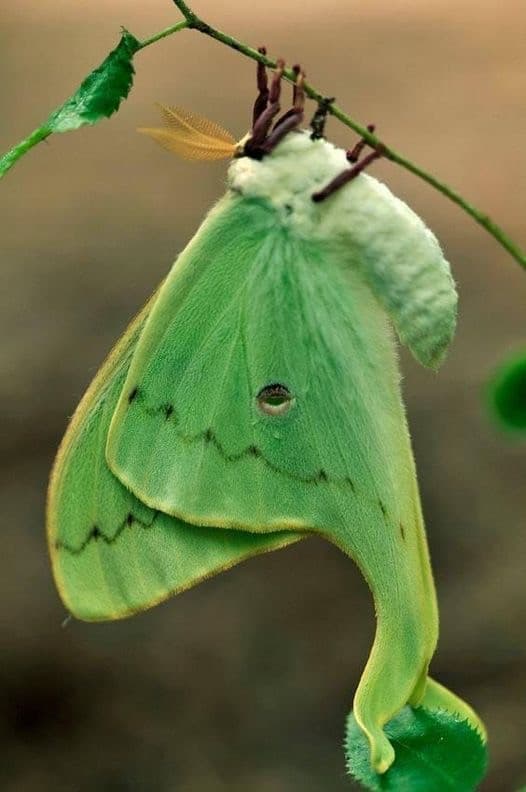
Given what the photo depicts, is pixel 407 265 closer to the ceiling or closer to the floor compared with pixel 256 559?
closer to the ceiling

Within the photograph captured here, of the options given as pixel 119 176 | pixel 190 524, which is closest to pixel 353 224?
pixel 190 524

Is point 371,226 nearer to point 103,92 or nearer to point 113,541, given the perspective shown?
point 103,92

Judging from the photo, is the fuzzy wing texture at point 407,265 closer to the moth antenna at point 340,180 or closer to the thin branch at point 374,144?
the moth antenna at point 340,180

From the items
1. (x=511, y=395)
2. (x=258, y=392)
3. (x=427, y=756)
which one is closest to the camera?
(x=511, y=395)

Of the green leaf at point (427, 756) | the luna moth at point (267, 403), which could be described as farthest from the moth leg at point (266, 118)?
the green leaf at point (427, 756)

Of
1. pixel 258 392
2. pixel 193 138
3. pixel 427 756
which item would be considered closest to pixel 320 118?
pixel 193 138

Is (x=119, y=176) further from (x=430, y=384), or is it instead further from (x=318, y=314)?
Answer: (x=318, y=314)
